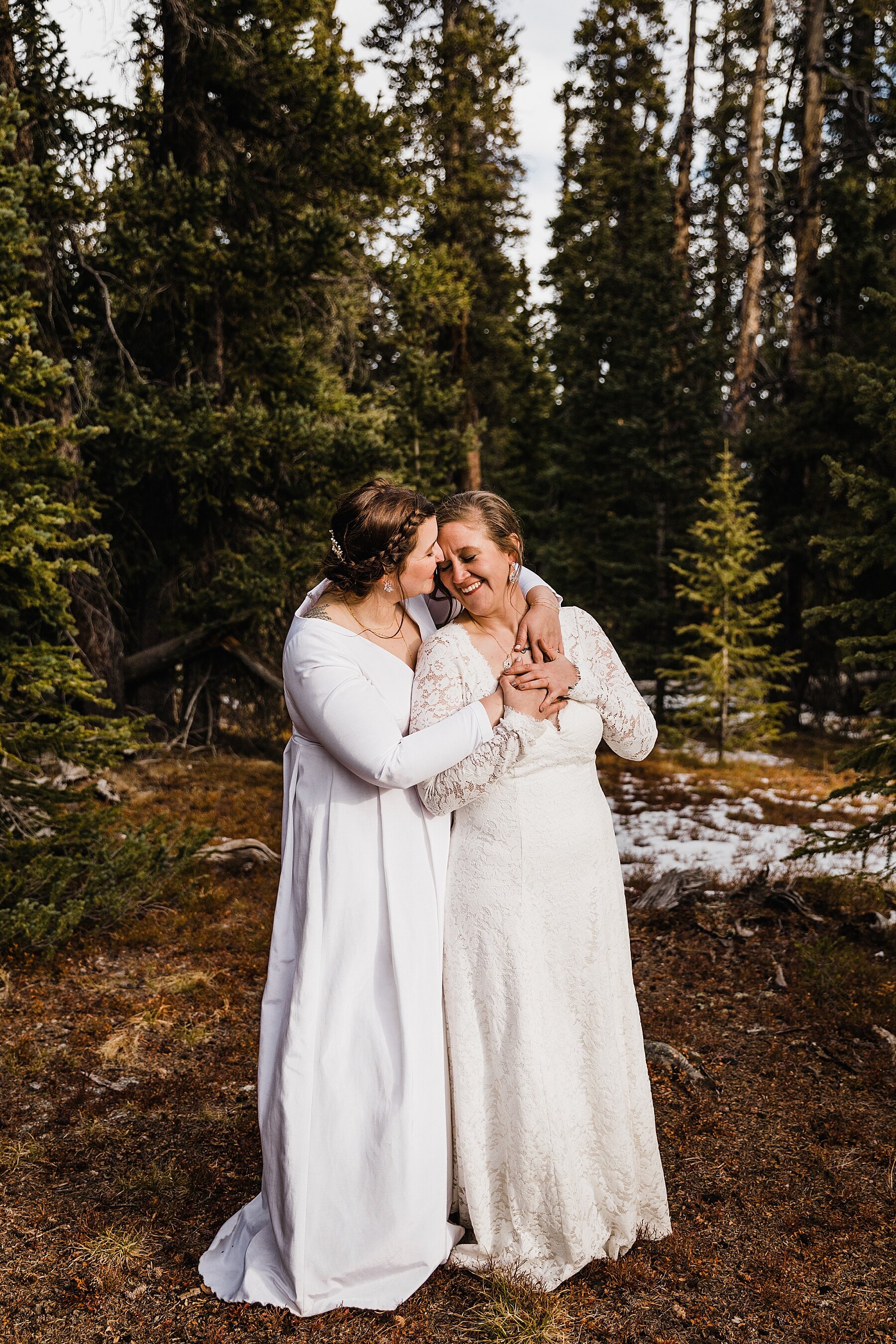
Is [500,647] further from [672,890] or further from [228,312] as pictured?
[228,312]

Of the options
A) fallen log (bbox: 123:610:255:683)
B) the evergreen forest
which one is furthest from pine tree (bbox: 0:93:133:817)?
fallen log (bbox: 123:610:255:683)

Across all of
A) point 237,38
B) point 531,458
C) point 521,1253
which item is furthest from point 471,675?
point 531,458

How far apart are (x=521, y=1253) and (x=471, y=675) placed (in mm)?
1908

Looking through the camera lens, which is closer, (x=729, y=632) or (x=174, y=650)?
(x=174, y=650)

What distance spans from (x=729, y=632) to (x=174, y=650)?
804 centimetres

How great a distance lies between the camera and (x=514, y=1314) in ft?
8.91

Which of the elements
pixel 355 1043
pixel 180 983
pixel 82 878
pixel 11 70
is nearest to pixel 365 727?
pixel 355 1043

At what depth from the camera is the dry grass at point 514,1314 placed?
2.67 meters

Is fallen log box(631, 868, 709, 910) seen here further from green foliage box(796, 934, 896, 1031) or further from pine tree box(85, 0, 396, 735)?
pine tree box(85, 0, 396, 735)

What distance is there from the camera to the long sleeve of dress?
259 centimetres

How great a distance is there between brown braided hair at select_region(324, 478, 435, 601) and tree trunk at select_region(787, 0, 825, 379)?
15.0 meters

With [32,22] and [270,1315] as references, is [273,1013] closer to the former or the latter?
[270,1315]

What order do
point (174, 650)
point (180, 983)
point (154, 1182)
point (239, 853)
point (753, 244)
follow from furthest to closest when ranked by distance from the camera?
1. point (753, 244)
2. point (174, 650)
3. point (239, 853)
4. point (180, 983)
5. point (154, 1182)

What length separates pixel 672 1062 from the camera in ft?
14.3
